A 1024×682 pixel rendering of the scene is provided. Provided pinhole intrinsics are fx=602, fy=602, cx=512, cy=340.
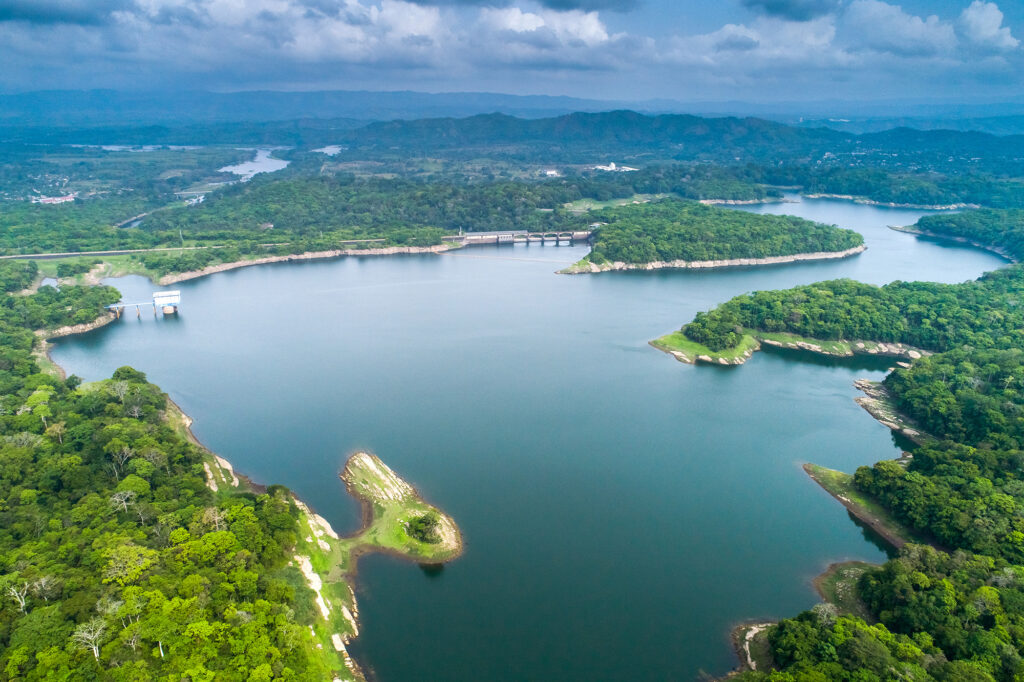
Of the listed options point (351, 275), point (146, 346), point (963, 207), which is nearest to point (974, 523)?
point (146, 346)

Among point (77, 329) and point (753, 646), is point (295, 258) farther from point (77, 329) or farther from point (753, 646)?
point (753, 646)

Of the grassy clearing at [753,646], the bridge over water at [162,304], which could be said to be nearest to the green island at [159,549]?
the grassy clearing at [753,646]

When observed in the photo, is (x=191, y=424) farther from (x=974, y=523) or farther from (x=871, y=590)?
(x=974, y=523)

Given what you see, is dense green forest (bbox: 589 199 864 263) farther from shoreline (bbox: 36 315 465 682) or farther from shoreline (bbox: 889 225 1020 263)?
shoreline (bbox: 36 315 465 682)

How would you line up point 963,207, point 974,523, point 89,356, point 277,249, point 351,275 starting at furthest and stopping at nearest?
point 963,207 < point 277,249 < point 351,275 < point 89,356 < point 974,523

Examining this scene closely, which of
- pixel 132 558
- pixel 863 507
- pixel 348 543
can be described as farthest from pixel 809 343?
pixel 132 558

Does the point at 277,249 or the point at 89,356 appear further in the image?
the point at 277,249
